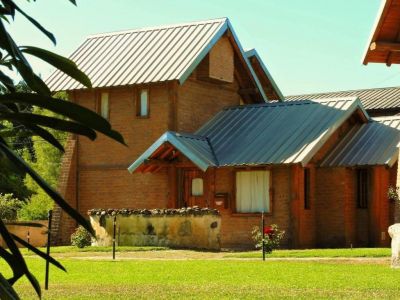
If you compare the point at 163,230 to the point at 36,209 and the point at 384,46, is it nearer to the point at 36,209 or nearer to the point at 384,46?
the point at 36,209

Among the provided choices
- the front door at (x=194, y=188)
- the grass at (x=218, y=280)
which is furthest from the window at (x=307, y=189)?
the grass at (x=218, y=280)

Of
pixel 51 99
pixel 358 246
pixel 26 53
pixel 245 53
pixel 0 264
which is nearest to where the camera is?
pixel 51 99

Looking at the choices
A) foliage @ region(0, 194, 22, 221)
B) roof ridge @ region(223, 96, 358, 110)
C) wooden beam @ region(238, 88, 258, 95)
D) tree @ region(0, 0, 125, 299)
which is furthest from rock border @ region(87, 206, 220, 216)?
tree @ region(0, 0, 125, 299)

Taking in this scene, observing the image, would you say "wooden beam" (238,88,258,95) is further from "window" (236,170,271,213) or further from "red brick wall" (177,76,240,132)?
"window" (236,170,271,213)

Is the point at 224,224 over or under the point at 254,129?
under

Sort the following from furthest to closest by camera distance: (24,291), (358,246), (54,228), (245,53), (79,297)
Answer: (245,53) < (54,228) < (358,246) < (24,291) < (79,297)

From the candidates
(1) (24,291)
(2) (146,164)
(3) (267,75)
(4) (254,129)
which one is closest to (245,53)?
(3) (267,75)

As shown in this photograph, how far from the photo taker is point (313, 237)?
33594 millimetres

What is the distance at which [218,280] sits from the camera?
17.8 metres

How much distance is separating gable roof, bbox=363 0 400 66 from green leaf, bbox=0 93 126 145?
14.6 meters

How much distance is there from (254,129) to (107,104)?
6.22 meters

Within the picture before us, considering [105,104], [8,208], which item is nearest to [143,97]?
[105,104]

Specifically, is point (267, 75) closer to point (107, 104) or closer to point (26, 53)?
point (107, 104)

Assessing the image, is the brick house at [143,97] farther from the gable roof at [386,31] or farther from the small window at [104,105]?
the gable roof at [386,31]
